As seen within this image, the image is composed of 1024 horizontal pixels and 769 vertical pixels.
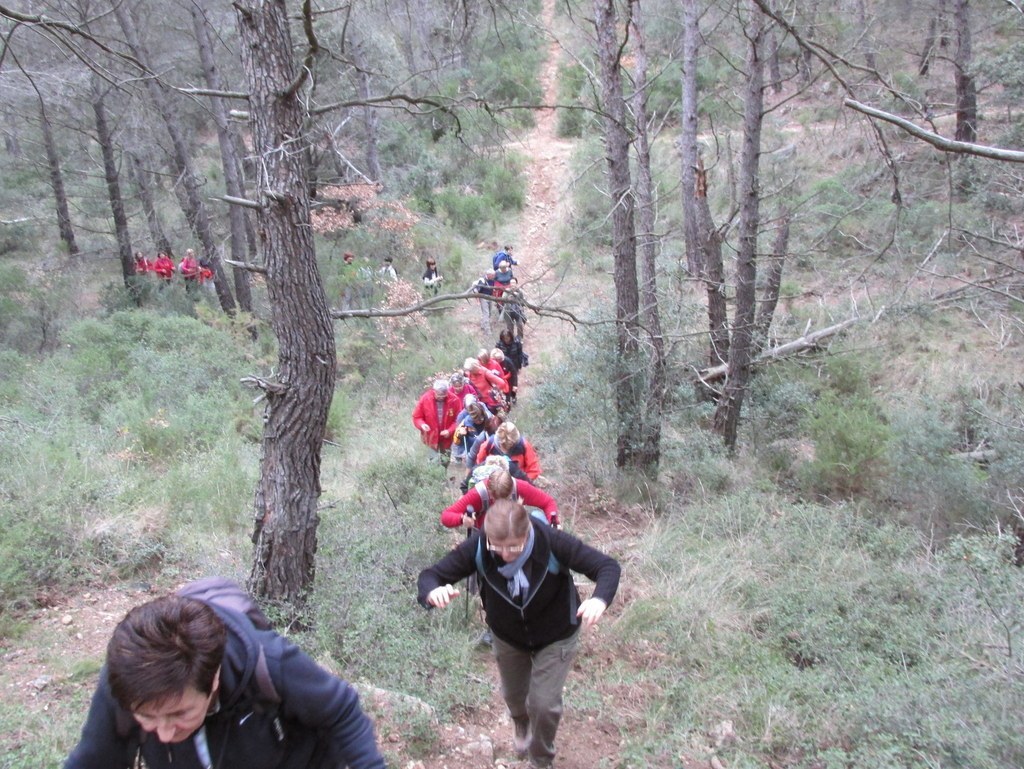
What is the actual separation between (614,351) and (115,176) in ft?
46.7

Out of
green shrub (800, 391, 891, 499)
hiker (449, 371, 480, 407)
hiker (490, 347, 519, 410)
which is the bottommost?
green shrub (800, 391, 891, 499)

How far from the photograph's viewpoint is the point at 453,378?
892 cm

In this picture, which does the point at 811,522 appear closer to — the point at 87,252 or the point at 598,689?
the point at 598,689

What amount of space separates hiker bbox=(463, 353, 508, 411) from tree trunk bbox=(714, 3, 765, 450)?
10.4ft

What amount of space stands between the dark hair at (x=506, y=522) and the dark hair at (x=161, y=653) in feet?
5.19

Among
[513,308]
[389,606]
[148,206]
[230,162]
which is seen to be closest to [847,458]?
[513,308]

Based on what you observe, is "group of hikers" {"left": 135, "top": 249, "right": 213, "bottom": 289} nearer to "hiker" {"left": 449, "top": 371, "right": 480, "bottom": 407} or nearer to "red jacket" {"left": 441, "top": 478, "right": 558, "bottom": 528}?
"hiker" {"left": 449, "top": 371, "right": 480, "bottom": 407}

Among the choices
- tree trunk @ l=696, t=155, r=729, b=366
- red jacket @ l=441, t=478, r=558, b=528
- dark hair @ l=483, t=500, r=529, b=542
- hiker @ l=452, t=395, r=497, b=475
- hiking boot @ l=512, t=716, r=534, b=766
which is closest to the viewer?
dark hair @ l=483, t=500, r=529, b=542

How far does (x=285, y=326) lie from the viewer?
503cm

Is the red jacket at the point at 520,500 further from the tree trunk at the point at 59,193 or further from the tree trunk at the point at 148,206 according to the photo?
the tree trunk at the point at 59,193

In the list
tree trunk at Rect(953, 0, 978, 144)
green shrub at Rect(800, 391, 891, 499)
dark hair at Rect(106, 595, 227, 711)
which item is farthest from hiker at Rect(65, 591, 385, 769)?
tree trunk at Rect(953, 0, 978, 144)

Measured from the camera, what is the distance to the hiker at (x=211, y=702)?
1705 mm

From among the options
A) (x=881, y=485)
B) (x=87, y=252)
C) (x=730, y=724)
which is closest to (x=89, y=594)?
(x=730, y=724)

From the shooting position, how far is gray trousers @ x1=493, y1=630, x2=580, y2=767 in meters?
3.74
